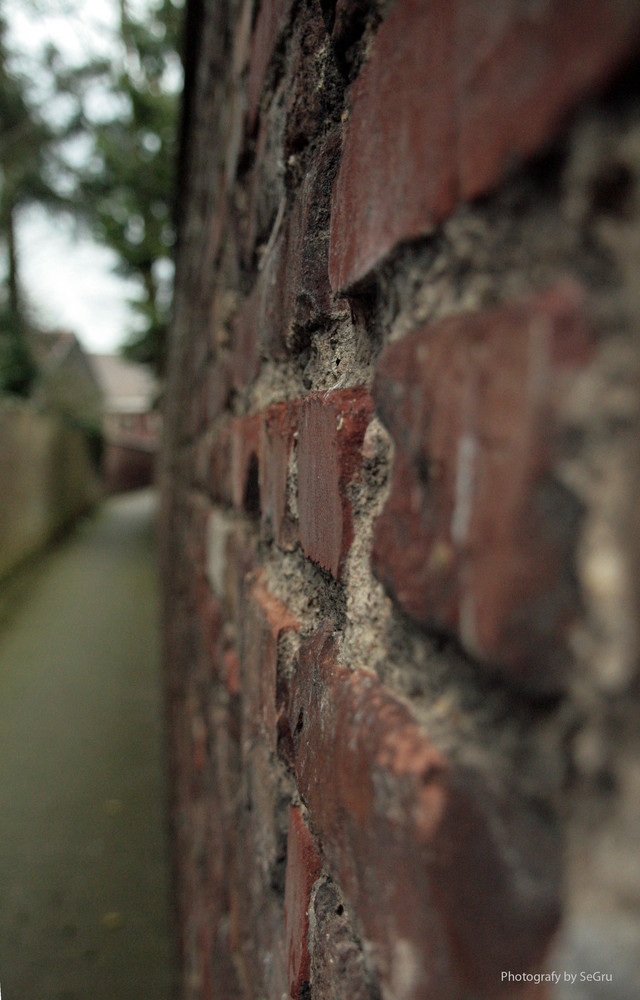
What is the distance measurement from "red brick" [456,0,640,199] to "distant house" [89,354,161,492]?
1164cm

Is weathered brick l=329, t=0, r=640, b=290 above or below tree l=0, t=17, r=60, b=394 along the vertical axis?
below

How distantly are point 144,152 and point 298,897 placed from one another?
38.8ft

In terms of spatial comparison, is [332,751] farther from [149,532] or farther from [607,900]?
[149,532]

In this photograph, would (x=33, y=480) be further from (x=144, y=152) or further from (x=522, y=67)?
(x=522, y=67)

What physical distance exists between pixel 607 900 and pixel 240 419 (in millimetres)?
1014

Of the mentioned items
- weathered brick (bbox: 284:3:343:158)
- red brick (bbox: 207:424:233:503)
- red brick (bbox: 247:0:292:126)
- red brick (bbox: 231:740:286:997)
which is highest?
red brick (bbox: 247:0:292:126)

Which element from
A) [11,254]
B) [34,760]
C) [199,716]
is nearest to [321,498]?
[199,716]

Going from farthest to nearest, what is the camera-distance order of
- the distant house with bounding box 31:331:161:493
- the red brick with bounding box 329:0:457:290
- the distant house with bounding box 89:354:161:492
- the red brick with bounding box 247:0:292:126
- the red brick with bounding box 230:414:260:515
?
A: the distant house with bounding box 89:354:161:492
the distant house with bounding box 31:331:161:493
the red brick with bounding box 230:414:260:515
the red brick with bounding box 247:0:292:126
the red brick with bounding box 329:0:457:290

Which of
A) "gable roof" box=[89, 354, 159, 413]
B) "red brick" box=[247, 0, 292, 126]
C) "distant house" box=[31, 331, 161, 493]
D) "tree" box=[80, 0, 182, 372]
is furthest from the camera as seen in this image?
"gable roof" box=[89, 354, 159, 413]

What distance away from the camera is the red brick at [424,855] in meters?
0.31

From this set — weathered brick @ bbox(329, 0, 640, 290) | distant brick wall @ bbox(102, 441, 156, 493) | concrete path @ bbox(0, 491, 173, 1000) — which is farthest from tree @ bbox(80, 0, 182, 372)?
weathered brick @ bbox(329, 0, 640, 290)

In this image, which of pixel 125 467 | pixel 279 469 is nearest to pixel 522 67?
pixel 279 469

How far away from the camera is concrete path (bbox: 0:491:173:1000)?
2.80m

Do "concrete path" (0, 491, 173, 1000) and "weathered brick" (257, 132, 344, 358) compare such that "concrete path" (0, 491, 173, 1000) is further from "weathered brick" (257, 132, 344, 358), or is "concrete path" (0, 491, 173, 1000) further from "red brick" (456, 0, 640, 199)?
"red brick" (456, 0, 640, 199)
